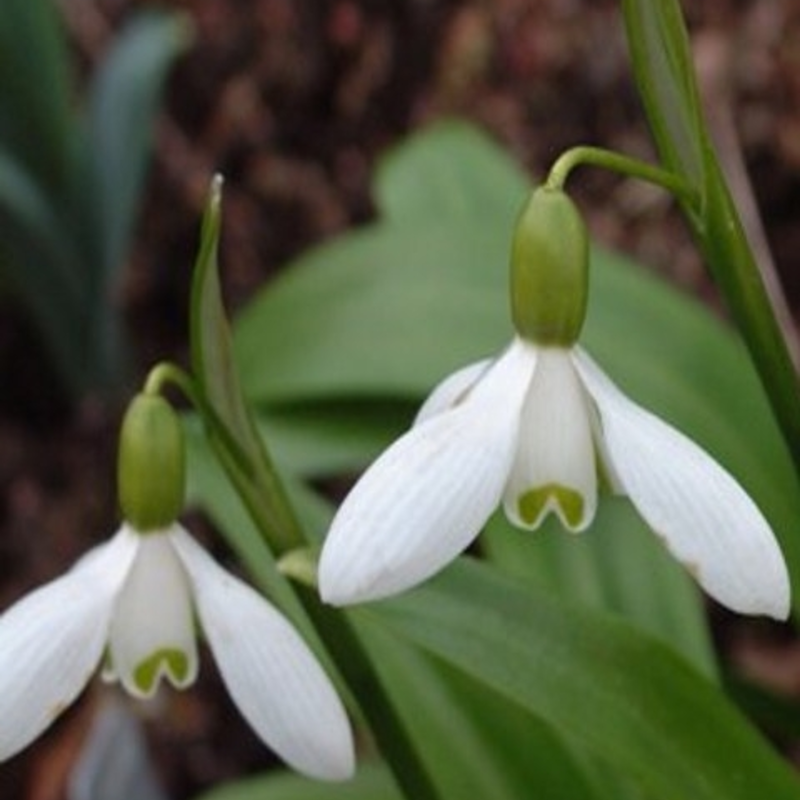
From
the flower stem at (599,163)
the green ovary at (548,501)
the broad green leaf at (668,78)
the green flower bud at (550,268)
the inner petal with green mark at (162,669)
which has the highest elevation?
the broad green leaf at (668,78)

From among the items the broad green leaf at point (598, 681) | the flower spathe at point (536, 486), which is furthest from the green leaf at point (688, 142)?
the broad green leaf at point (598, 681)

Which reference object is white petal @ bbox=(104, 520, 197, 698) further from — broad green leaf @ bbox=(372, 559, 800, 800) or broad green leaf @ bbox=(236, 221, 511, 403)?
broad green leaf @ bbox=(236, 221, 511, 403)

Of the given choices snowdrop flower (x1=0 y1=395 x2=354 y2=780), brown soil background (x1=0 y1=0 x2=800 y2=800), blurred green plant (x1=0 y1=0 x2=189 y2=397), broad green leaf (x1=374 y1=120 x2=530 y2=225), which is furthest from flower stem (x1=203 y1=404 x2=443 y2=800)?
brown soil background (x1=0 y1=0 x2=800 y2=800)

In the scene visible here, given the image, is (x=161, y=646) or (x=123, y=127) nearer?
(x=161, y=646)

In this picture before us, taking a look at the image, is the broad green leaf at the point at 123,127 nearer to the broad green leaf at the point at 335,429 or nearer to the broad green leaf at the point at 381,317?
the broad green leaf at the point at 381,317

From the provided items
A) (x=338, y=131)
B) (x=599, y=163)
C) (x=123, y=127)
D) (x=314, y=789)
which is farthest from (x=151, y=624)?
(x=338, y=131)

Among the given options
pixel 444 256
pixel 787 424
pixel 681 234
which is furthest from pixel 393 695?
pixel 681 234

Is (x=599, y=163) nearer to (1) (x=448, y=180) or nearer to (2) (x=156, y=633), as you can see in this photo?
(2) (x=156, y=633)
